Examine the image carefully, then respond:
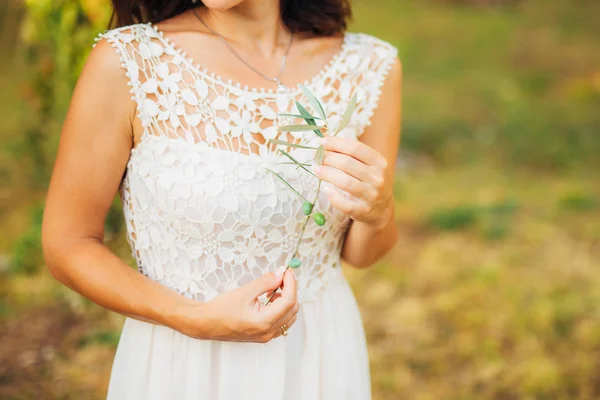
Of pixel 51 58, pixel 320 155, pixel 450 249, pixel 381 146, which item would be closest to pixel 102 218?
pixel 320 155

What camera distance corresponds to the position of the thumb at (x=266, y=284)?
4.13ft

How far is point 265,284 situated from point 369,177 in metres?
0.28

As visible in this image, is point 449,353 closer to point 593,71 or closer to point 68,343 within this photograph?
point 68,343

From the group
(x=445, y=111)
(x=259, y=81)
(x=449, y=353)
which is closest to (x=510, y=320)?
(x=449, y=353)

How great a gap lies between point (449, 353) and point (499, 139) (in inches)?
125

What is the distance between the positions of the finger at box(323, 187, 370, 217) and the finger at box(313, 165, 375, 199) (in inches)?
0.8

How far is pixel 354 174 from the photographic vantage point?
1.17m

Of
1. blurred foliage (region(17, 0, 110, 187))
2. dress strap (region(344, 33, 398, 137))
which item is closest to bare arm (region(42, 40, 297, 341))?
dress strap (region(344, 33, 398, 137))

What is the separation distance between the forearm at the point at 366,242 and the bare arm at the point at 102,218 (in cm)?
31

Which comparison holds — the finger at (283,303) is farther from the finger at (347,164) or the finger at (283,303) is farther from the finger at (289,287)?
the finger at (347,164)

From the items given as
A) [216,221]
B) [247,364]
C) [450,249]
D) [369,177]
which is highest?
[369,177]

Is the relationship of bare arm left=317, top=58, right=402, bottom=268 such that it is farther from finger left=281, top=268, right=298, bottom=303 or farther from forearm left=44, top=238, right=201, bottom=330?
forearm left=44, top=238, right=201, bottom=330

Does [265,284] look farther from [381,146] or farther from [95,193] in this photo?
[381,146]

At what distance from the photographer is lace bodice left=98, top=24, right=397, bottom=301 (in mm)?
1371
